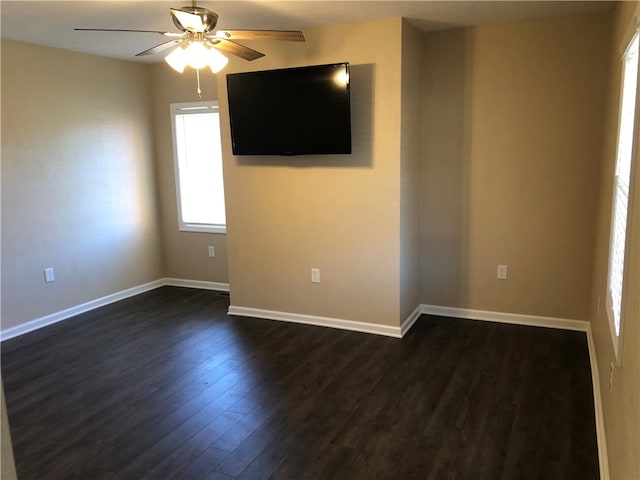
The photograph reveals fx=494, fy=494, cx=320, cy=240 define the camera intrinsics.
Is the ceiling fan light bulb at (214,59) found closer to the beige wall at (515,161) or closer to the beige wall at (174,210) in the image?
the beige wall at (515,161)

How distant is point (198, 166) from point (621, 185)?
4.06 meters

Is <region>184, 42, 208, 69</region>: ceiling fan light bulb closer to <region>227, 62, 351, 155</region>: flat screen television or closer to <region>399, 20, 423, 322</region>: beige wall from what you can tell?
<region>227, 62, 351, 155</region>: flat screen television

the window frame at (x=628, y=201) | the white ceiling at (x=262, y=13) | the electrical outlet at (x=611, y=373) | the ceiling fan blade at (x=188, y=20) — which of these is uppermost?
the white ceiling at (x=262, y=13)

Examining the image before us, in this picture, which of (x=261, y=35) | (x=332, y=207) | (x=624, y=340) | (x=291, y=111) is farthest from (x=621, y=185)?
(x=291, y=111)

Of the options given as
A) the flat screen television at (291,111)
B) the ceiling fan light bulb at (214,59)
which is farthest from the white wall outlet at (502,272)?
the ceiling fan light bulb at (214,59)

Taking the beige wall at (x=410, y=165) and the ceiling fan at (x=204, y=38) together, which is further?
the beige wall at (x=410, y=165)

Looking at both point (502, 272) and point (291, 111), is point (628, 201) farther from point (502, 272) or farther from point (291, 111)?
point (291, 111)

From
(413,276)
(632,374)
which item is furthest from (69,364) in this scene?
(632,374)

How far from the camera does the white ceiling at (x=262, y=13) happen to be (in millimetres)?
3117

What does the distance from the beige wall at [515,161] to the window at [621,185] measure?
1182mm

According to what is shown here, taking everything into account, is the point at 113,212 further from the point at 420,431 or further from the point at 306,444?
the point at 420,431

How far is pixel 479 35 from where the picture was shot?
12.8ft

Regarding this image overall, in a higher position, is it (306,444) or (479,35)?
(479,35)

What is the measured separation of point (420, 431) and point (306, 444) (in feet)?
2.01
